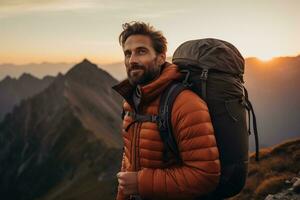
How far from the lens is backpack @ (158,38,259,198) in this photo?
14.5 ft

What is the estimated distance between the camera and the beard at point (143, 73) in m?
4.93

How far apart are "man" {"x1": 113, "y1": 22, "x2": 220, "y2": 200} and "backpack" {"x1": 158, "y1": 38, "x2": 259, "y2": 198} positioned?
0.39 feet

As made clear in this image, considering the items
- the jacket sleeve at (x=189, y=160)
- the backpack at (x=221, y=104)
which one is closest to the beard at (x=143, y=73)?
the backpack at (x=221, y=104)

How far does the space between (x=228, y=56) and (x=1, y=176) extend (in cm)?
16820

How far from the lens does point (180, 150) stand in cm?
435

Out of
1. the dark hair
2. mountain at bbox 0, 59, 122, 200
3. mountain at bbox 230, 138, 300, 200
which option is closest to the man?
the dark hair

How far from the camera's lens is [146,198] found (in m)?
4.68

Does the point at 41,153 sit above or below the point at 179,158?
below

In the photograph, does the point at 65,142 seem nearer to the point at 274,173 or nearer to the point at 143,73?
the point at 274,173

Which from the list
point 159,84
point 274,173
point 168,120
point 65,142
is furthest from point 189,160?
point 65,142

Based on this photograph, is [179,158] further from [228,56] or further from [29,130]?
[29,130]

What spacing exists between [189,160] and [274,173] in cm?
1558

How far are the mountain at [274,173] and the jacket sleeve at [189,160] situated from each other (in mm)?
9914

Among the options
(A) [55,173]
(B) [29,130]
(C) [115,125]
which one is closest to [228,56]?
(A) [55,173]
